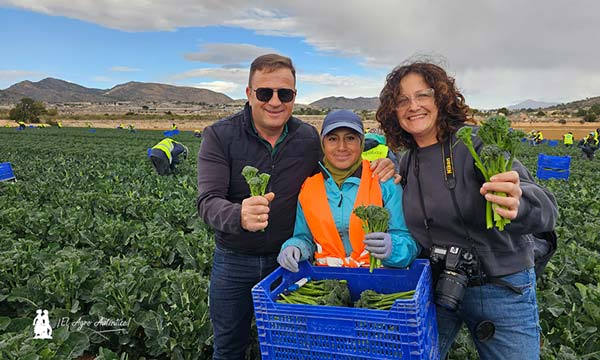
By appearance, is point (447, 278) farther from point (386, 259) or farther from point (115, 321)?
point (115, 321)

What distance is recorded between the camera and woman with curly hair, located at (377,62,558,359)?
245cm

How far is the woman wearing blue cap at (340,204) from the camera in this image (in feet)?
9.11

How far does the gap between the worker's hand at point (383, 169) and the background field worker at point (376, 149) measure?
273 mm

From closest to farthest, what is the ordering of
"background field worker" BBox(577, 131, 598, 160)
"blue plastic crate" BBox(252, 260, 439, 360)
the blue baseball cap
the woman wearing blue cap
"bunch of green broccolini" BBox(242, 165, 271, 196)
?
"blue plastic crate" BBox(252, 260, 439, 360)
"bunch of green broccolini" BBox(242, 165, 271, 196)
the woman wearing blue cap
the blue baseball cap
"background field worker" BBox(577, 131, 598, 160)

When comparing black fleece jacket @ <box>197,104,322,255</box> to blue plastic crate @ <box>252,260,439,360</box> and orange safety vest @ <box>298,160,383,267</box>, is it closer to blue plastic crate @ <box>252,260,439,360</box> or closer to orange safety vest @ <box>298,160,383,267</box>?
orange safety vest @ <box>298,160,383,267</box>

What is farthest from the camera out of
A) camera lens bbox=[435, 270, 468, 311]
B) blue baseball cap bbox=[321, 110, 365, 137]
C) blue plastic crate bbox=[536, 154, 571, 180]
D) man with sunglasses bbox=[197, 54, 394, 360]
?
blue plastic crate bbox=[536, 154, 571, 180]

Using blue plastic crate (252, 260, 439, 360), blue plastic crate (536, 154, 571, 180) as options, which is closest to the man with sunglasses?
blue plastic crate (252, 260, 439, 360)

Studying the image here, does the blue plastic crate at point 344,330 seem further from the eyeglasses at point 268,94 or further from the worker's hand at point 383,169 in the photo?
the eyeglasses at point 268,94

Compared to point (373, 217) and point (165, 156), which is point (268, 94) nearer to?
point (373, 217)

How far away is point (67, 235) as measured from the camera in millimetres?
7414

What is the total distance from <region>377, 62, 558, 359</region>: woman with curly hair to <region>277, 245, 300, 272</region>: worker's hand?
0.73m

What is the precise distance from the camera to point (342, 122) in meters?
2.89

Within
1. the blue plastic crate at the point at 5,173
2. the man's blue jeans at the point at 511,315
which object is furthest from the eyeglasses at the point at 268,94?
the blue plastic crate at the point at 5,173

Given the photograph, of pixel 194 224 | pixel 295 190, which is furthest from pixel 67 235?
pixel 295 190
